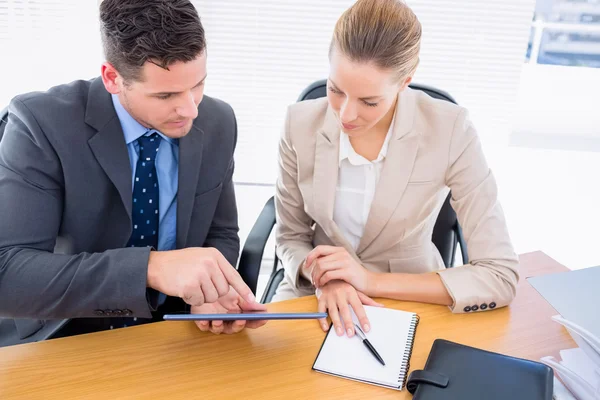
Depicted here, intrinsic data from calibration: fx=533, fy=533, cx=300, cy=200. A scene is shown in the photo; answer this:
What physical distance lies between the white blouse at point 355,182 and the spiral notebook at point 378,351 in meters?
0.42

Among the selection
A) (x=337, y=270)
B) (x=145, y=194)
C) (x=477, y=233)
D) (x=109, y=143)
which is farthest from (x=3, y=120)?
(x=477, y=233)

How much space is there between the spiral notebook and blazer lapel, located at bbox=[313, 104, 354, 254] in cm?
40

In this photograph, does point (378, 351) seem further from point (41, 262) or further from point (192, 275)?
point (41, 262)

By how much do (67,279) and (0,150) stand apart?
1.19ft

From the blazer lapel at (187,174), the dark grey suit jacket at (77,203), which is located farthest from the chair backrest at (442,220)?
the blazer lapel at (187,174)

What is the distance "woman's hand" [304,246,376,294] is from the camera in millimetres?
1200

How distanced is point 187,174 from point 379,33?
1.88 feet

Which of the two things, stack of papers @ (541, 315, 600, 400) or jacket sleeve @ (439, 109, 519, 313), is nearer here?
stack of papers @ (541, 315, 600, 400)

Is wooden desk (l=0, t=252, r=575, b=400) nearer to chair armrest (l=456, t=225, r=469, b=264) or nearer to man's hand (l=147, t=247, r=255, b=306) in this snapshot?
man's hand (l=147, t=247, r=255, b=306)

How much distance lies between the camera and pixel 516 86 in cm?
237

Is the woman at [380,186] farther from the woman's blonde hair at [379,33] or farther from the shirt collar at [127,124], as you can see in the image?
the shirt collar at [127,124]

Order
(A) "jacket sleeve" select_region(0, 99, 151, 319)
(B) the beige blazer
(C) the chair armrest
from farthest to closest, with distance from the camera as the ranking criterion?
1. (C) the chair armrest
2. (B) the beige blazer
3. (A) "jacket sleeve" select_region(0, 99, 151, 319)

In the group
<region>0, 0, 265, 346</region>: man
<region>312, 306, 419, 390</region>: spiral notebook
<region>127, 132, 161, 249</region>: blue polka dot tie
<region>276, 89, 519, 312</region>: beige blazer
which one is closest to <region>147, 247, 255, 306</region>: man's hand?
<region>0, 0, 265, 346</region>: man

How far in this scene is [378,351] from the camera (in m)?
1.02
